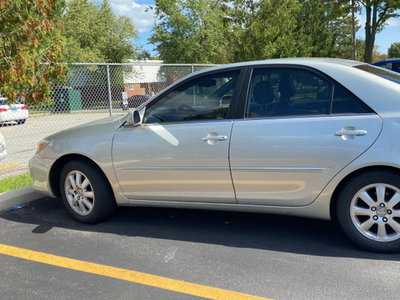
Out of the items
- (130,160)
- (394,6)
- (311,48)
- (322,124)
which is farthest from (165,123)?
(394,6)

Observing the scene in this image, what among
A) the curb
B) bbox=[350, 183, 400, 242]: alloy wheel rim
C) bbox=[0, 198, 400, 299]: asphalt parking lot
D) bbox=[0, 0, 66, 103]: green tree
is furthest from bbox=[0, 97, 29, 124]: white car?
bbox=[350, 183, 400, 242]: alloy wheel rim

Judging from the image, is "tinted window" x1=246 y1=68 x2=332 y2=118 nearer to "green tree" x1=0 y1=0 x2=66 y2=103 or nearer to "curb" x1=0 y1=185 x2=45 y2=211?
"green tree" x1=0 y1=0 x2=66 y2=103

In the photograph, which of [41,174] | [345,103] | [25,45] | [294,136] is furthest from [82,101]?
[345,103]

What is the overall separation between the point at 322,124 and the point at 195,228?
168 cm

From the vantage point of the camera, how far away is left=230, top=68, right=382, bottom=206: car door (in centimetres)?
295

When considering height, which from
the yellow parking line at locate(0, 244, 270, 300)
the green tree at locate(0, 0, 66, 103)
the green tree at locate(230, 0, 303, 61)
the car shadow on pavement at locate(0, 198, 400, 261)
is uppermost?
the green tree at locate(230, 0, 303, 61)

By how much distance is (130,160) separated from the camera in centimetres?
368

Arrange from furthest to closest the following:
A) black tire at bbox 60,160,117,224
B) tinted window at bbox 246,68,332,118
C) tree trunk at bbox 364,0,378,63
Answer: tree trunk at bbox 364,0,378,63, black tire at bbox 60,160,117,224, tinted window at bbox 246,68,332,118

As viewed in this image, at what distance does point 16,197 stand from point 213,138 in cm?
309

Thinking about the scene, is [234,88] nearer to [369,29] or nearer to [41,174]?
[41,174]

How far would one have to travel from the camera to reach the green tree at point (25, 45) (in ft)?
15.1

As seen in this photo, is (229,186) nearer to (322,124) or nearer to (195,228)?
(195,228)

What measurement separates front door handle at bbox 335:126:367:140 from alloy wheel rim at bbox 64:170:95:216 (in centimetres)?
256

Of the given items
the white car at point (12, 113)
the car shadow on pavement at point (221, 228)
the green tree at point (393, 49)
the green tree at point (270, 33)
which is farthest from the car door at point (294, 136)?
the green tree at point (393, 49)
